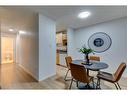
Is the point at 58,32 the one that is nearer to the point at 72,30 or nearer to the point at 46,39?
the point at 72,30

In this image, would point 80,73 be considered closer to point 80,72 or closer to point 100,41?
point 80,72

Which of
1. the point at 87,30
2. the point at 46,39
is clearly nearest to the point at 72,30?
the point at 87,30

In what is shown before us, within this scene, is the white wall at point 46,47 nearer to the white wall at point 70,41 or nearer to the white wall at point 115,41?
the white wall at point 70,41

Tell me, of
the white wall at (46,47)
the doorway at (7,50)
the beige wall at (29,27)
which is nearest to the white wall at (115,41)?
the white wall at (46,47)

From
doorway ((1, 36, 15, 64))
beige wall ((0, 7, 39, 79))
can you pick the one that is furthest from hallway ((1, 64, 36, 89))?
doorway ((1, 36, 15, 64))

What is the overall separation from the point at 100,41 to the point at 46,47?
2.22 meters

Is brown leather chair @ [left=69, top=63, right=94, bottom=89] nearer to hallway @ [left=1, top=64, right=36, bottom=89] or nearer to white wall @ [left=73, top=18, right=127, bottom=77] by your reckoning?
hallway @ [left=1, top=64, right=36, bottom=89]

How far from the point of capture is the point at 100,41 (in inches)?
168

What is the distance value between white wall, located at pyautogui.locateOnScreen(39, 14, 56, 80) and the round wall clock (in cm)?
179

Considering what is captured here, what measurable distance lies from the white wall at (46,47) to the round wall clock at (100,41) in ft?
5.87

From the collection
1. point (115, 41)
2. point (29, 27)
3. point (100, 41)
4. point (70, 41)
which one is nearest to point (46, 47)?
point (29, 27)

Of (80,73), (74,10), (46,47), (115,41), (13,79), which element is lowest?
(13,79)
